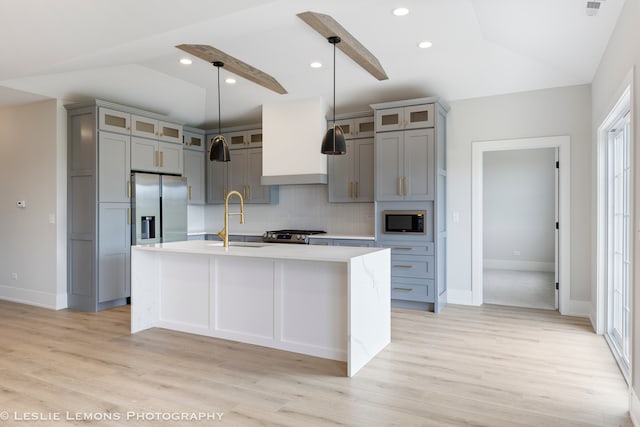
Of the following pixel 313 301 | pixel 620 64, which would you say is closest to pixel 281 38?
pixel 313 301

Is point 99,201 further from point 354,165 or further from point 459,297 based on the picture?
point 459,297

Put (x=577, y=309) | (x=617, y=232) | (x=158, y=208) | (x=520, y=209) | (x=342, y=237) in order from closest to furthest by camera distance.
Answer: (x=617, y=232), (x=577, y=309), (x=342, y=237), (x=158, y=208), (x=520, y=209)

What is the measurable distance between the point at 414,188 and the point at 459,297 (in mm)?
1543

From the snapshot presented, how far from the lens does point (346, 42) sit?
4027mm

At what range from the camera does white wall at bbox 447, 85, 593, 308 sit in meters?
4.66

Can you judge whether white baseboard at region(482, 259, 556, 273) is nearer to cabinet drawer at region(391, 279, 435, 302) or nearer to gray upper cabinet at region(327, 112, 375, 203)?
cabinet drawer at region(391, 279, 435, 302)

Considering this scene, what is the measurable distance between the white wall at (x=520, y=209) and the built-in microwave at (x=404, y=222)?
4.11 meters

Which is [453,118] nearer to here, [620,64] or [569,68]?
[569,68]

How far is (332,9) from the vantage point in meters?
2.90

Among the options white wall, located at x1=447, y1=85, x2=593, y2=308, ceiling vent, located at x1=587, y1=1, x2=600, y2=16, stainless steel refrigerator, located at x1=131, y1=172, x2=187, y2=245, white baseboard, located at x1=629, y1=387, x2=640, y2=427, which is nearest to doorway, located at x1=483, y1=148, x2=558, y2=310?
white wall, located at x1=447, y1=85, x2=593, y2=308

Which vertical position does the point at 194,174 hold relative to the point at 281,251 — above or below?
above

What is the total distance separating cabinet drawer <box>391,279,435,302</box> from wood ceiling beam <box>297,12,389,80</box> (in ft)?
8.22

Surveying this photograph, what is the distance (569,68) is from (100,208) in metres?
5.42

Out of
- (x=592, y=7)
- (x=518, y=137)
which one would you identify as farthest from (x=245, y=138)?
(x=592, y=7)
